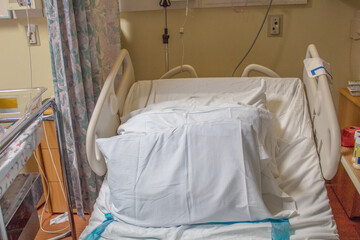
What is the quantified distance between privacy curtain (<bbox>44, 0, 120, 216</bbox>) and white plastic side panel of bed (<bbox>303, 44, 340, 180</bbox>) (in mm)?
1031

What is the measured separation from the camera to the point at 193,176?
1194 mm

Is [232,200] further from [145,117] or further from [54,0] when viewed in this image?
[54,0]

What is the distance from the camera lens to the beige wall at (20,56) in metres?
2.17

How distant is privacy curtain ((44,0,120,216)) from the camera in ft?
4.94

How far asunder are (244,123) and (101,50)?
937 millimetres

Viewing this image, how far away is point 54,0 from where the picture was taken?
1.42 metres

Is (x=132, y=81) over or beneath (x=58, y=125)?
over

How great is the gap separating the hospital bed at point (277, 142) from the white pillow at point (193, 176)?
0.04 metres

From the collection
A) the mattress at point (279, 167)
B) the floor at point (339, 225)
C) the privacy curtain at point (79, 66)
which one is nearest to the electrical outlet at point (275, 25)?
the mattress at point (279, 167)

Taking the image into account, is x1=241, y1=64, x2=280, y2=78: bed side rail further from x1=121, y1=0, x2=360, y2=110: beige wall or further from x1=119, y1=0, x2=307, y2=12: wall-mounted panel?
x1=119, y1=0, x2=307, y2=12: wall-mounted panel

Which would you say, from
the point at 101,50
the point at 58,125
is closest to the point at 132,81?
the point at 101,50

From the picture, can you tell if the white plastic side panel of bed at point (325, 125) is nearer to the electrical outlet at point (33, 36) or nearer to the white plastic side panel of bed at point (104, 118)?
the white plastic side panel of bed at point (104, 118)

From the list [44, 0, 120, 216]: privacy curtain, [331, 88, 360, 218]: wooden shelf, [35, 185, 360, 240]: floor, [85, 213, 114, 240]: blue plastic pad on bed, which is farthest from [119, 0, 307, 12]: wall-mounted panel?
[85, 213, 114, 240]: blue plastic pad on bed

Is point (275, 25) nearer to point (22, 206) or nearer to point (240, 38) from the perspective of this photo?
point (240, 38)
